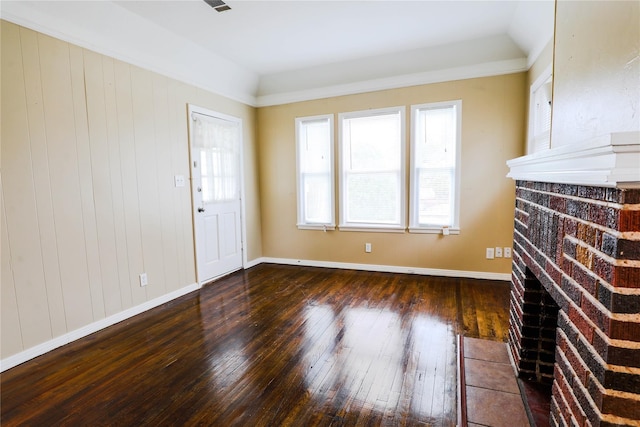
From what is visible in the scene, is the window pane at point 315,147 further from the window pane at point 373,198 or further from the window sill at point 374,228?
the window sill at point 374,228

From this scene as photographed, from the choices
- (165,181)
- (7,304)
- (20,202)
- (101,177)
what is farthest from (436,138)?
(7,304)

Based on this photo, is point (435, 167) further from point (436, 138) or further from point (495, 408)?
point (495, 408)

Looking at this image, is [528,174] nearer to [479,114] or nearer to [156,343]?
[479,114]

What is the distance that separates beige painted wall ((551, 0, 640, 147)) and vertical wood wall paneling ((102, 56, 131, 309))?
3319mm

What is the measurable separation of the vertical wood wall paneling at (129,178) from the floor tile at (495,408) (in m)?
2.99

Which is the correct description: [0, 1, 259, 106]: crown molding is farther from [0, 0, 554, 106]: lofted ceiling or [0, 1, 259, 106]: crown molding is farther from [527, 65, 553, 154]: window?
[527, 65, 553, 154]: window

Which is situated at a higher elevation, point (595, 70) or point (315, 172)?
point (595, 70)

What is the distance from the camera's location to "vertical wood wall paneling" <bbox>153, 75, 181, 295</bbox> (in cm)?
334

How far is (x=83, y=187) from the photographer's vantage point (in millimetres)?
2674

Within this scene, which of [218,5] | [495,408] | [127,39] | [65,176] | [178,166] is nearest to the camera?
[495,408]

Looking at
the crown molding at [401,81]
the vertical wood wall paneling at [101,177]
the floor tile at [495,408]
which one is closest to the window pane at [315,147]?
the crown molding at [401,81]

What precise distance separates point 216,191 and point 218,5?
83.0 inches

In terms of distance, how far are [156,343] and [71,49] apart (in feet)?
8.06

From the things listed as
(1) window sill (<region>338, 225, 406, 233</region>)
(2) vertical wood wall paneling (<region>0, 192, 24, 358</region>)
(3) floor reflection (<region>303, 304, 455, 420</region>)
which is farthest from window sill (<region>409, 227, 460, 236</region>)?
(2) vertical wood wall paneling (<region>0, 192, 24, 358</region>)
